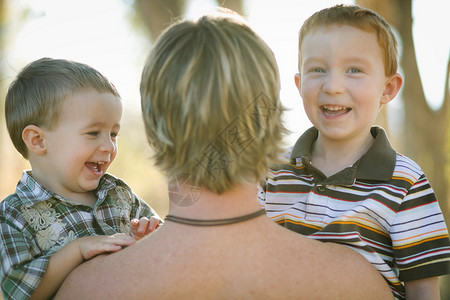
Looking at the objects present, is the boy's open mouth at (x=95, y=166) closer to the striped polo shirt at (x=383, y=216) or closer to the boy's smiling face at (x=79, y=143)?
the boy's smiling face at (x=79, y=143)

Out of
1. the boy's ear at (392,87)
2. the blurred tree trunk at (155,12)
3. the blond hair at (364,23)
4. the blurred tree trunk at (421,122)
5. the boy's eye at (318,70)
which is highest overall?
the blurred tree trunk at (155,12)

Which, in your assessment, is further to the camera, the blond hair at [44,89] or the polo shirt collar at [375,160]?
the blond hair at [44,89]

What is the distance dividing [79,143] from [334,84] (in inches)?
48.3

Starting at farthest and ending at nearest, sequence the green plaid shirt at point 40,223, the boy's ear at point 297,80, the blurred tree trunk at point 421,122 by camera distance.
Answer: the blurred tree trunk at point 421,122
the boy's ear at point 297,80
the green plaid shirt at point 40,223

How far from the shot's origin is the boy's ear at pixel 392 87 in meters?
2.52

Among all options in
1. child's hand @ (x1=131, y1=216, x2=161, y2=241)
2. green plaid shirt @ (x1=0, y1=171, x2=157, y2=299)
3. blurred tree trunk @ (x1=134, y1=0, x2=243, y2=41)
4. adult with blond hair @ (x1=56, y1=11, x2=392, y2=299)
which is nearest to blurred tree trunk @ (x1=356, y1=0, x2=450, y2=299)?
blurred tree trunk @ (x1=134, y1=0, x2=243, y2=41)

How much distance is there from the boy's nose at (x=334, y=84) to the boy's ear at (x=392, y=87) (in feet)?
1.03

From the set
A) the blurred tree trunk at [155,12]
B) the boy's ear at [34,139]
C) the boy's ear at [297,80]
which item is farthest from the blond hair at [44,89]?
the blurred tree trunk at [155,12]

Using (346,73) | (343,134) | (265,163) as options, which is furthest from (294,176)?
(265,163)

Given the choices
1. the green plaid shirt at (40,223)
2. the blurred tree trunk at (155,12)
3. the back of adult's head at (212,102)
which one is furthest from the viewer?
the blurred tree trunk at (155,12)

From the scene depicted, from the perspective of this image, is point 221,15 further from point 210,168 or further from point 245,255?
point 245,255

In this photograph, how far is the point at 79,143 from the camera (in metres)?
2.33

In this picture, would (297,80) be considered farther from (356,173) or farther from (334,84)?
(356,173)

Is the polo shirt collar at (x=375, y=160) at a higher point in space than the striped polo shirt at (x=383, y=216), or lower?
higher
